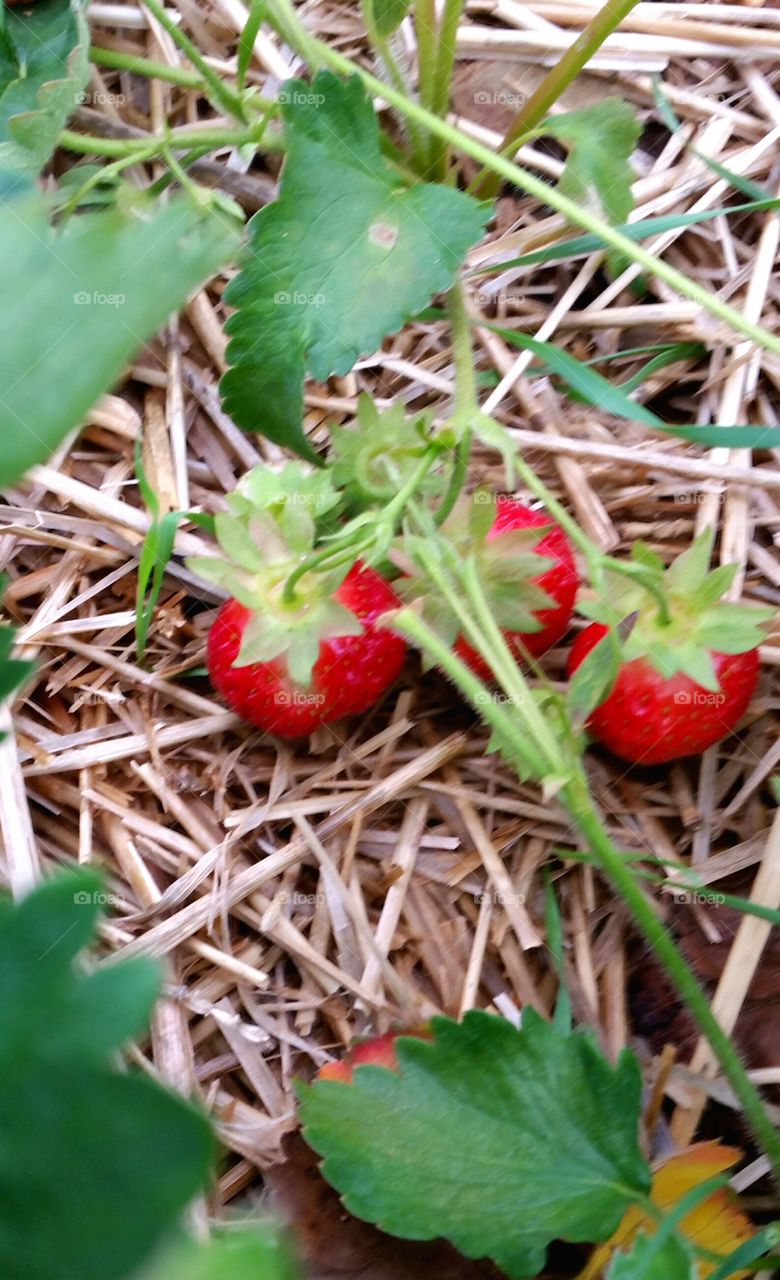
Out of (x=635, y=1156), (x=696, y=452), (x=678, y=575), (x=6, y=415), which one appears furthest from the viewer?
(x=696, y=452)

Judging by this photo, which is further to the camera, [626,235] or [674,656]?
[626,235]

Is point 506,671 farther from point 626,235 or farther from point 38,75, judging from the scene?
point 38,75

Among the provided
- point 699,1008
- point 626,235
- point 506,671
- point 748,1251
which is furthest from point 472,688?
point 626,235

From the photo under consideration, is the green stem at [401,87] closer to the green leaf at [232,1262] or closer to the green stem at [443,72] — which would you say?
the green stem at [443,72]

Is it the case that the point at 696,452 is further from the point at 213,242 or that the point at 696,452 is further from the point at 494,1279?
the point at 213,242

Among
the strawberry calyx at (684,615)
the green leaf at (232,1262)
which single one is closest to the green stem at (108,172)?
the strawberry calyx at (684,615)

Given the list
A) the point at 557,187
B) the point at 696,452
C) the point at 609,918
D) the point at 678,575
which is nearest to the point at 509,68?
the point at 557,187
